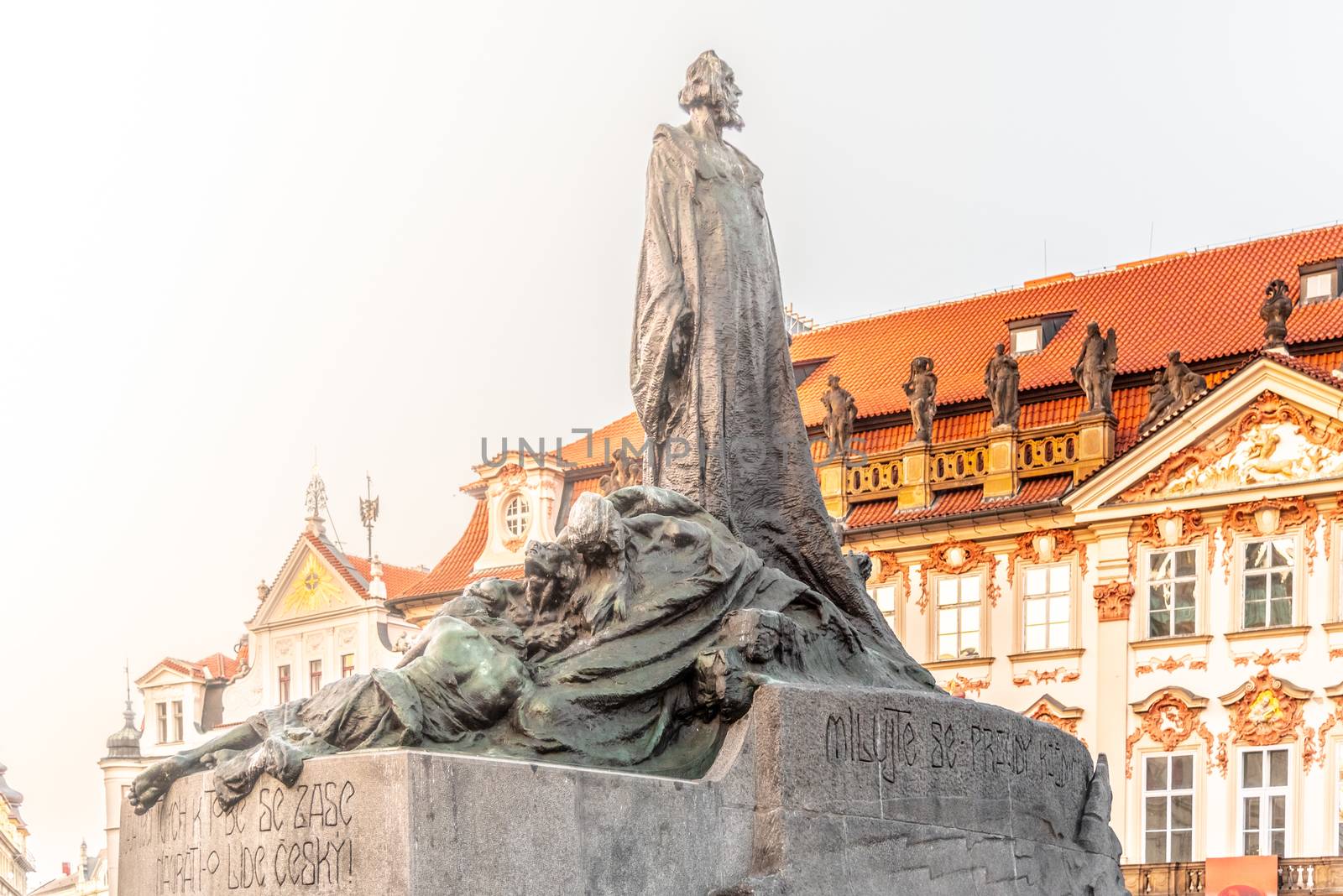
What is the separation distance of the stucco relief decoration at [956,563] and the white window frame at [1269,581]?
369 centimetres

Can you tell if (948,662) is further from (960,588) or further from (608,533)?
(608,533)

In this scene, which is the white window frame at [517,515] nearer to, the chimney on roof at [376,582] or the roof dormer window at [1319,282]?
the chimney on roof at [376,582]

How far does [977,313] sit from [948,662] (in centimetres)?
689

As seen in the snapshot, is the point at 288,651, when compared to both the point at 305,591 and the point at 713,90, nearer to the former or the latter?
the point at 305,591

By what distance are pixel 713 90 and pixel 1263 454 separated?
2182 cm

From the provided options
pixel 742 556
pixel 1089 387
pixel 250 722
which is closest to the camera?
pixel 250 722

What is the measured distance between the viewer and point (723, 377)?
30.7 ft

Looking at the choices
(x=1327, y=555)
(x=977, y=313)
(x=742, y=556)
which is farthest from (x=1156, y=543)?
(x=742, y=556)

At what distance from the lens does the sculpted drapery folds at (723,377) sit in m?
9.35

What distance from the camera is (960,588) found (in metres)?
33.2

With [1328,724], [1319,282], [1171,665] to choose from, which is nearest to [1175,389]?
[1319,282]

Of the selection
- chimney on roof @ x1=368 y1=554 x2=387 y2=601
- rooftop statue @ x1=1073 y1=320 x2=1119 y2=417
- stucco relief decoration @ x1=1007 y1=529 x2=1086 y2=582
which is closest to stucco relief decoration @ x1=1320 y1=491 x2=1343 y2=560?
stucco relief decoration @ x1=1007 y1=529 x2=1086 y2=582

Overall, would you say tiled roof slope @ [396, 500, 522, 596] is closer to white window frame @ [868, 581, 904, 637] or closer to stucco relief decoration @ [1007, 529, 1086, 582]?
white window frame @ [868, 581, 904, 637]

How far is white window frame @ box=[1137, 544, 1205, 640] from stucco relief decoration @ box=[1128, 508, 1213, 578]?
7 cm
